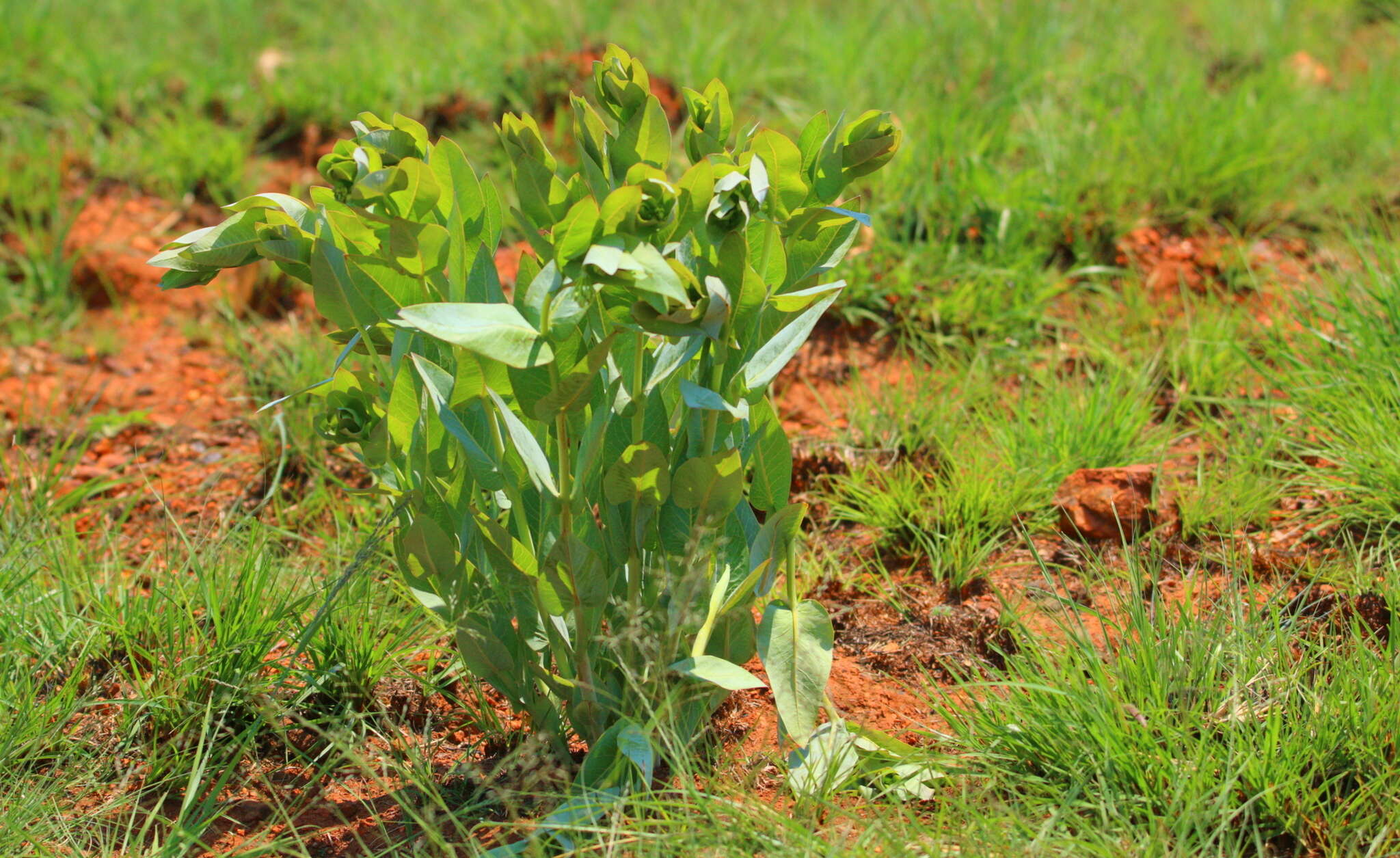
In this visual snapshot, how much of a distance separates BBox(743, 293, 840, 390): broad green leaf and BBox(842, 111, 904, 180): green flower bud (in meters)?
0.16

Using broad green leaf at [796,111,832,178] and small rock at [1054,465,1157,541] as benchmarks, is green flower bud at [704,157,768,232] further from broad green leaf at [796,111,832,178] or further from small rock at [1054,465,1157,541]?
small rock at [1054,465,1157,541]

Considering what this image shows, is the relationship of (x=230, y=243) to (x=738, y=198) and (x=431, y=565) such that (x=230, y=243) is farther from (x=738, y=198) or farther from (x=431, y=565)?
(x=738, y=198)

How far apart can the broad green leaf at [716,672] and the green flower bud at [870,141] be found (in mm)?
583

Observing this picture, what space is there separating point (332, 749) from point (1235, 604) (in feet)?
4.03

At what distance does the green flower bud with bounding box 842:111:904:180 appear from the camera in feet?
4.30

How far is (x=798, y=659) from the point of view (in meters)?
1.41

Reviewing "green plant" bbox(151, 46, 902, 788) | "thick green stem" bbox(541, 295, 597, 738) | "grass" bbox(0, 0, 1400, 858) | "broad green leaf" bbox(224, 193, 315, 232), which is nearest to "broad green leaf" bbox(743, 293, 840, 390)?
"green plant" bbox(151, 46, 902, 788)

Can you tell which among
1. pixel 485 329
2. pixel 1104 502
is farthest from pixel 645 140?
pixel 1104 502

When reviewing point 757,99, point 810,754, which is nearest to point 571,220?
point 810,754

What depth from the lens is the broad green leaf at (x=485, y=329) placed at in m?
1.12

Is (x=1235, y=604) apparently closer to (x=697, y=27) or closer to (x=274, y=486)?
(x=274, y=486)

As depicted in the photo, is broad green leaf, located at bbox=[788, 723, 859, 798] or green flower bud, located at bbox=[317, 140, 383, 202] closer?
green flower bud, located at bbox=[317, 140, 383, 202]

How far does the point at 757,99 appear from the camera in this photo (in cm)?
347

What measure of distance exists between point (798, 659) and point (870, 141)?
61cm
